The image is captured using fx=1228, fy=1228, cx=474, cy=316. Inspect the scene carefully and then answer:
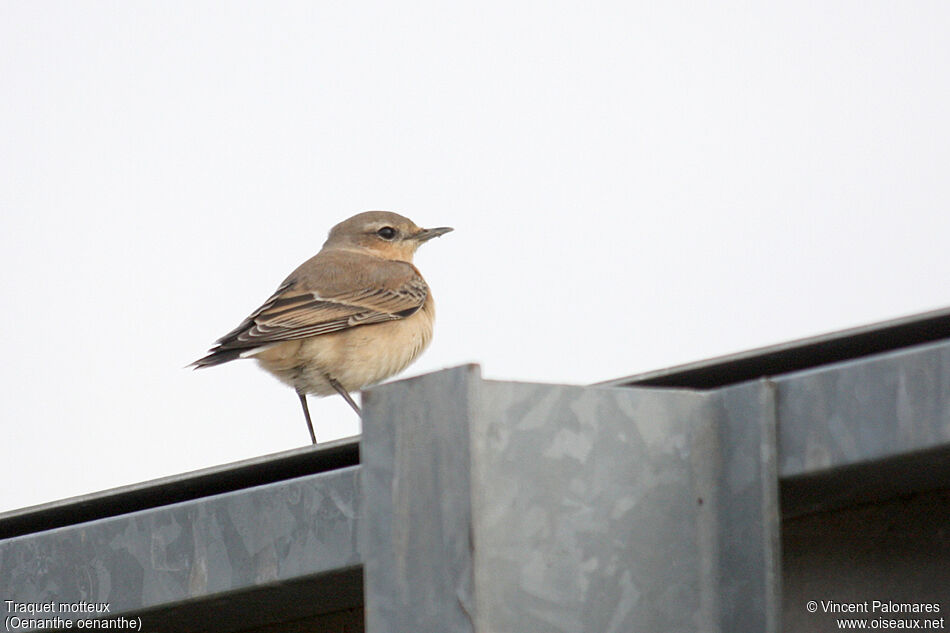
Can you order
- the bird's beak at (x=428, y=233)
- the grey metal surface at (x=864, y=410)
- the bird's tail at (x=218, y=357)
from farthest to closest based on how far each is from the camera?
the bird's beak at (x=428, y=233) → the bird's tail at (x=218, y=357) → the grey metal surface at (x=864, y=410)

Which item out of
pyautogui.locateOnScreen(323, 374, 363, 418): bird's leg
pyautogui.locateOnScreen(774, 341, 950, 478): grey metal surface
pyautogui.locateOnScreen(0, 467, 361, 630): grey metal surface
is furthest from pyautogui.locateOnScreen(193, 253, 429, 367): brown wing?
pyautogui.locateOnScreen(774, 341, 950, 478): grey metal surface

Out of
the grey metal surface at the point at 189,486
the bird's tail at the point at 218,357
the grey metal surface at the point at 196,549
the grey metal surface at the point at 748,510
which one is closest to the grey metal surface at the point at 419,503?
the grey metal surface at the point at 196,549

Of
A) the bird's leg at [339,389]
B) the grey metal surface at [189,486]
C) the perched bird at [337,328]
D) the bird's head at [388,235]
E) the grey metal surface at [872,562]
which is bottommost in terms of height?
the grey metal surface at [872,562]

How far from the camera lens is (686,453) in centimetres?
201

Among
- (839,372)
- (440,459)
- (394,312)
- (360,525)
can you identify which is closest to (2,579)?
(360,525)

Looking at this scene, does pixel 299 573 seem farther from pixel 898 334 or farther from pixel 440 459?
pixel 898 334

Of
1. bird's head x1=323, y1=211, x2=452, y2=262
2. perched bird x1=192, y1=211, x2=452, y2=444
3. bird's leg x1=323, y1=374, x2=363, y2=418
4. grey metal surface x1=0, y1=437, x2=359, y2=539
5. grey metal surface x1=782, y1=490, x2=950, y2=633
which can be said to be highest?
bird's head x1=323, y1=211, x2=452, y2=262

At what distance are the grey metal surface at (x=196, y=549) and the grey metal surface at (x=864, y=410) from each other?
813 mm

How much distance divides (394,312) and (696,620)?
6.12m

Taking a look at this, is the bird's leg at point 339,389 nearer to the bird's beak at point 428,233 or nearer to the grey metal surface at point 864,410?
the bird's beak at point 428,233

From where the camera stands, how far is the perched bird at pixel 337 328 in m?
7.33

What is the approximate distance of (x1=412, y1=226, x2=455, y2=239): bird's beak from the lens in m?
9.27

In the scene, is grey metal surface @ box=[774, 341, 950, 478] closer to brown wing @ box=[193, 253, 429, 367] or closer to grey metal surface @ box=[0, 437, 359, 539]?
grey metal surface @ box=[0, 437, 359, 539]

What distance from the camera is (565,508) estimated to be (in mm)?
1893
